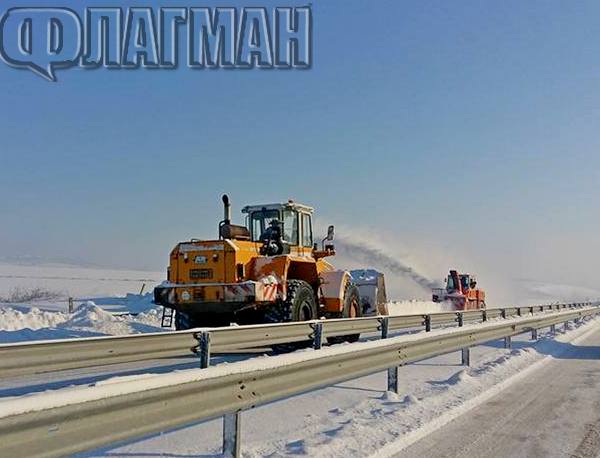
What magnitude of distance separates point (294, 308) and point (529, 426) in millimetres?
6617

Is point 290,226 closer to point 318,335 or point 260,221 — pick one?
point 260,221

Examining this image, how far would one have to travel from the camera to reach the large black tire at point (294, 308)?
11594mm

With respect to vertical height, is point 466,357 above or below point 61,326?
above

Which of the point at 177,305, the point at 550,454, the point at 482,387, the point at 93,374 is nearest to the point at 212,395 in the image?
the point at 550,454

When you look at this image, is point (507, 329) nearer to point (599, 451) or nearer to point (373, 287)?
point (599, 451)

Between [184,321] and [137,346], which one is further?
[184,321]

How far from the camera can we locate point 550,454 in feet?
15.8

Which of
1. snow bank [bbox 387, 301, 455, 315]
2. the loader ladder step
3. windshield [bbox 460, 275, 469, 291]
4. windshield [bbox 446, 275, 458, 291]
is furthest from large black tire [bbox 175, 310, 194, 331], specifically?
windshield [bbox 460, 275, 469, 291]

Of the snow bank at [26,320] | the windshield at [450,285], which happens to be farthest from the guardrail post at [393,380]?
the windshield at [450,285]

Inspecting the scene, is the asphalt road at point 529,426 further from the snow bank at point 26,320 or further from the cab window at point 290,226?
the snow bank at point 26,320

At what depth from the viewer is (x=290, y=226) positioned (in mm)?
14039

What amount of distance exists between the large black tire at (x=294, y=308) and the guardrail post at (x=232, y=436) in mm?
6908

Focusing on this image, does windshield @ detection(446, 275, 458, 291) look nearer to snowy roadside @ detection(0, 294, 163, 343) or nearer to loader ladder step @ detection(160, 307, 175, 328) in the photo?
loader ladder step @ detection(160, 307, 175, 328)

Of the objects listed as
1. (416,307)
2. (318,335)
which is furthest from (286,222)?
(416,307)
